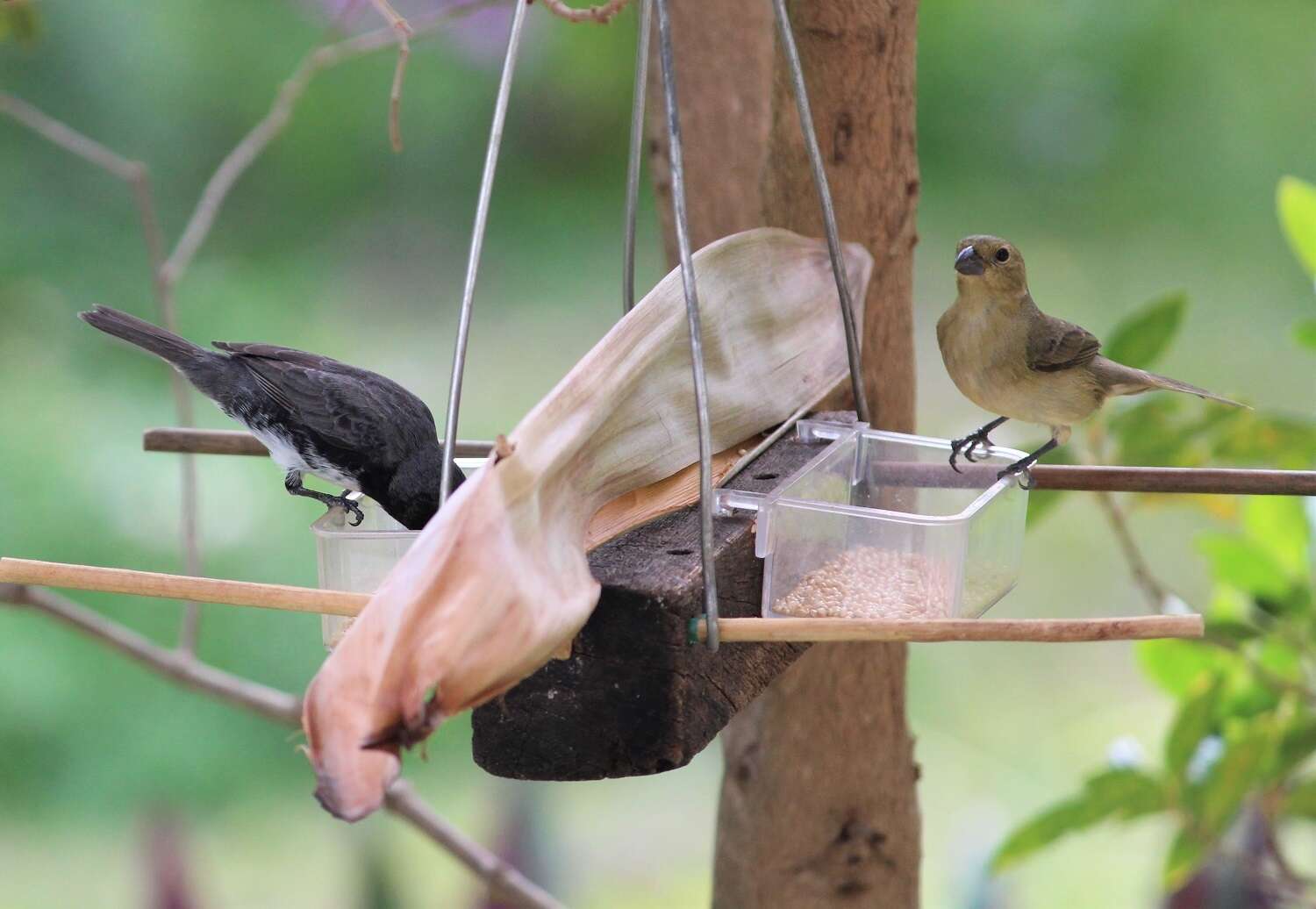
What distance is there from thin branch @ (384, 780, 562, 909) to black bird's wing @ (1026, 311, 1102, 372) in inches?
29.2

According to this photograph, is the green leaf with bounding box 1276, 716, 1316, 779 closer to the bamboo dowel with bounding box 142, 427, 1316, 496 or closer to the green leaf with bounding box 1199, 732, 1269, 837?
the green leaf with bounding box 1199, 732, 1269, 837

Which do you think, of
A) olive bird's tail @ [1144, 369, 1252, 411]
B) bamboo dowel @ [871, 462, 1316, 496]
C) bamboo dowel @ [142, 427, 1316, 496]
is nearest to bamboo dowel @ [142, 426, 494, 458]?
bamboo dowel @ [142, 427, 1316, 496]

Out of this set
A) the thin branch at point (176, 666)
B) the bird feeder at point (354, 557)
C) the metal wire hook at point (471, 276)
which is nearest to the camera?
the metal wire hook at point (471, 276)

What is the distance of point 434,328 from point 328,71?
29.2 inches

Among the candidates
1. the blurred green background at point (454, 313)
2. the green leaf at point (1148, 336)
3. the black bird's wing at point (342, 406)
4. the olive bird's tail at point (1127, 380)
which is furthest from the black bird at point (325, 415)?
the blurred green background at point (454, 313)

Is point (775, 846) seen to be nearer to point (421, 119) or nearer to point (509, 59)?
point (509, 59)

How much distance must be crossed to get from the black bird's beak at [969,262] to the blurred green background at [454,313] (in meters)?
1.34

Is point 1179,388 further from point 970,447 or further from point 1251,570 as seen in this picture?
point 1251,570

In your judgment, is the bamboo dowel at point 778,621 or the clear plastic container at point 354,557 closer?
the bamboo dowel at point 778,621

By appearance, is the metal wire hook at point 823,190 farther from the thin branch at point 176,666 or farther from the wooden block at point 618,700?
the thin branch at point 176,666

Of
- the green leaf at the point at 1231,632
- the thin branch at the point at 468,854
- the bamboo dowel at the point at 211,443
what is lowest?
the thin branch at the point at 468,854

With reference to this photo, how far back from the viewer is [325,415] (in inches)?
45.8

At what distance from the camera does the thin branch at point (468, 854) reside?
1452mm

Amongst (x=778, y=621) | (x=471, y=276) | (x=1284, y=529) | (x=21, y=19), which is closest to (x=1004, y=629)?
(x=778, y=621)
